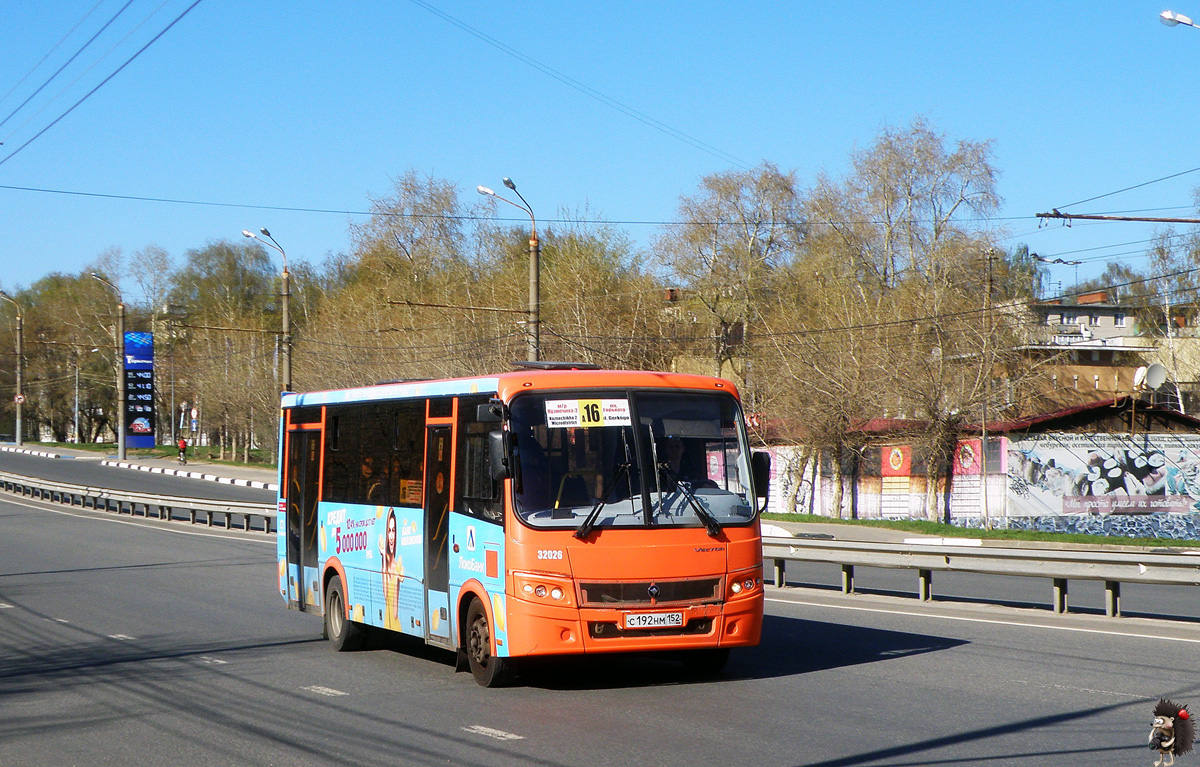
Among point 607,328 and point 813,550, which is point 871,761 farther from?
point 607,328

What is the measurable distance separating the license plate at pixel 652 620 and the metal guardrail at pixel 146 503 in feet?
66.9

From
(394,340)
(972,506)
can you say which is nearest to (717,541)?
(972,506)

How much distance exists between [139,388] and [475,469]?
50.6m

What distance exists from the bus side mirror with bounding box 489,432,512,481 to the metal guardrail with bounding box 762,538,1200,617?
717 cm

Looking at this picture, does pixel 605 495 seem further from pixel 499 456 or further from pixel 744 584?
pixel 744 584

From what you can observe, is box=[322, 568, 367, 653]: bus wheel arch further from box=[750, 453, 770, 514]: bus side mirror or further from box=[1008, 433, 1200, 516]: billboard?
box=[1008, 433, 1200, 516]: billboard

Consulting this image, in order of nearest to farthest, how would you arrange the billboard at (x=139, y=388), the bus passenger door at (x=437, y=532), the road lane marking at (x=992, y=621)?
the bus passenger door at (x=437, y=532), the road lane marking at (x=992, y=621), the billboard at (x=139, y=388)

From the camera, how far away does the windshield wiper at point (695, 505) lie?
9305mm

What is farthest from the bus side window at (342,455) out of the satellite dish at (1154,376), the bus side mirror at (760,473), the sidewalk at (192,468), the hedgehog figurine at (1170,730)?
the sidewalk at (192,468)

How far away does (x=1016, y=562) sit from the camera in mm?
14125

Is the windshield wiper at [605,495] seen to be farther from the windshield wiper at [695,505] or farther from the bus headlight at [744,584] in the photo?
the bus headlight at [744,584]

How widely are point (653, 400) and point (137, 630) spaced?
7044 millimetres

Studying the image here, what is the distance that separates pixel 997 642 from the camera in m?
11.6

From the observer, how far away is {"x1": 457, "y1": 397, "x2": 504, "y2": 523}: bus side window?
30.9 feet
